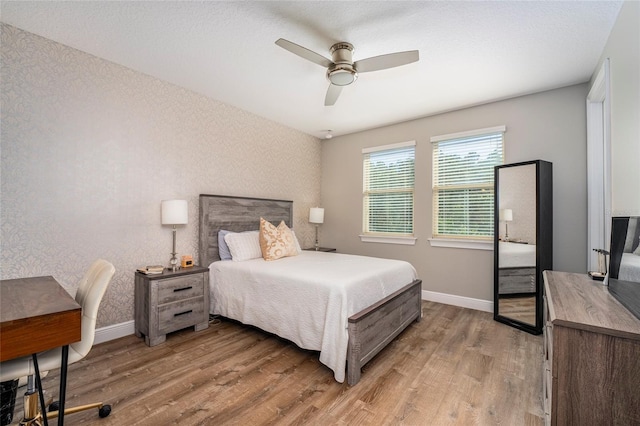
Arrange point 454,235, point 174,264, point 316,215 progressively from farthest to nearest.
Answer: point 316,215 → point 454,235 → point 174,264

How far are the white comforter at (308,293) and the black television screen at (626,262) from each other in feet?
5.06

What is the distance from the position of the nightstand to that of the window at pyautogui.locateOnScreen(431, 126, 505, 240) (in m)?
3.16

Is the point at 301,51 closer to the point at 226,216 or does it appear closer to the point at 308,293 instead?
the point at 308,293

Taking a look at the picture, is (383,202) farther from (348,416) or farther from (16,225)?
(16,225)

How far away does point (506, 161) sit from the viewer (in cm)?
351

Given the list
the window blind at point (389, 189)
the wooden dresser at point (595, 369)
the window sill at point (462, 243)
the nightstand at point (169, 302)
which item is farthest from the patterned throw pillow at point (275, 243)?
the wooden dresser at point (595, 369)

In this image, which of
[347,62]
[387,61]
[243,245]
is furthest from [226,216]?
[387,61]

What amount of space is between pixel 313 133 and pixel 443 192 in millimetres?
2412

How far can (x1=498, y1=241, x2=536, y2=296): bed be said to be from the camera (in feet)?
9.98

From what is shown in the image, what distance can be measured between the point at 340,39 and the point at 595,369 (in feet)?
8.44

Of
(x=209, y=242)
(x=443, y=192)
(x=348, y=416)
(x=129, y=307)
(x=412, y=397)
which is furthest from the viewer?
(x=443, y=192)

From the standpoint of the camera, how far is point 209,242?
11.4 feet

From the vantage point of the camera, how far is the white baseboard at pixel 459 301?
3.62m

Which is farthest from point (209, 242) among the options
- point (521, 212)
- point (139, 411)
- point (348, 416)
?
point (521, 212)
